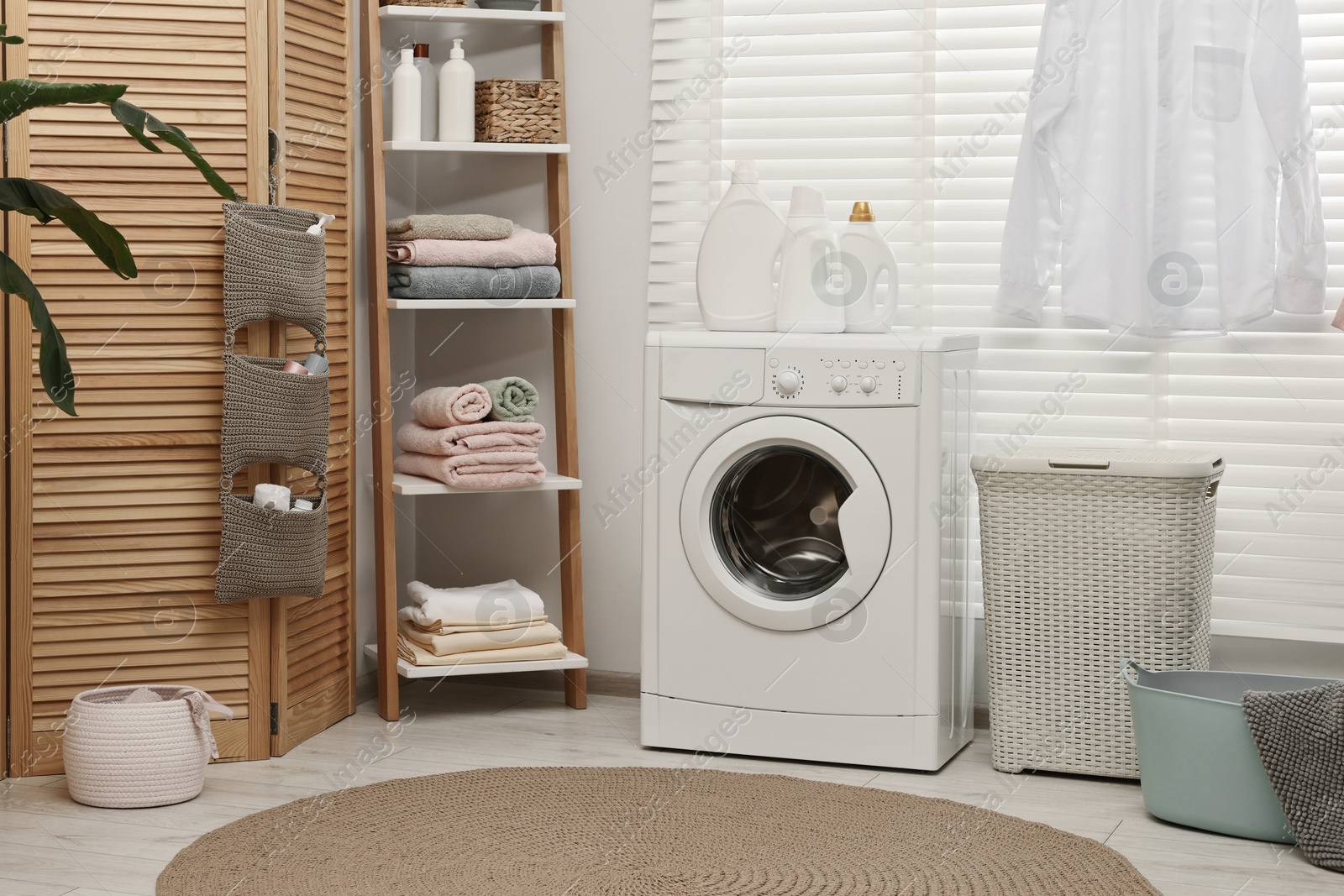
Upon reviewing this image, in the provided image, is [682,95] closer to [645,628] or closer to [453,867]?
[645,628]

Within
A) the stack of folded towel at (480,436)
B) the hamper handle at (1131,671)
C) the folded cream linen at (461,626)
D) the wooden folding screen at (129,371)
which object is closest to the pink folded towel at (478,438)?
the stack of folded towel at (480,436)

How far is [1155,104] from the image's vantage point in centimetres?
252

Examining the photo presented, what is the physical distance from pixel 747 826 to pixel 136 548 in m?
1.21

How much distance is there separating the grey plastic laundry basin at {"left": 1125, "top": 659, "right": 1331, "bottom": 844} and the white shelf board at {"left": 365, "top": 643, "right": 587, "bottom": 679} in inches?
45.8

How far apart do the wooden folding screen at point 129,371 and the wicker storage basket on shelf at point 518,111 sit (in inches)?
20.4

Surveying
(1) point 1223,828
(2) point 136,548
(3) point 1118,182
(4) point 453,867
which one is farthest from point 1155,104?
(2) point 136,548

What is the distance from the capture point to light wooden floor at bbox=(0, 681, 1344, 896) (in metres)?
1.95

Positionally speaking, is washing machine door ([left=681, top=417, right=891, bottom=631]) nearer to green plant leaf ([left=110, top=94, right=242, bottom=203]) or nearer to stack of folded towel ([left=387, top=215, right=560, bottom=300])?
stack of folded towel ([left=387, top=215, right=560, bottom=300])

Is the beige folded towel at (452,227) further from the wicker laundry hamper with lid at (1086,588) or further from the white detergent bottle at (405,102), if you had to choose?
the wicker laundry hamper with lid at (1086,588)

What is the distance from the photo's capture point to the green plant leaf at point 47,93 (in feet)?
6.18

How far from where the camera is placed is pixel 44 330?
1963mm

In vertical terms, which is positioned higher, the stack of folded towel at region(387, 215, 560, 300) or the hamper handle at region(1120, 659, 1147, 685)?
the stack of folded towel at region(387, 215, 560, 300)

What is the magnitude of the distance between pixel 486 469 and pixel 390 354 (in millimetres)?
452

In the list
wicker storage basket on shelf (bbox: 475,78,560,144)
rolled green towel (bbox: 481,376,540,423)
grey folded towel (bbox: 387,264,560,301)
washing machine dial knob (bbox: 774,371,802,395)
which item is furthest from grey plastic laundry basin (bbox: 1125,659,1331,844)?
wicker storage basket on shelf (bbox: 475,78,560,144)
